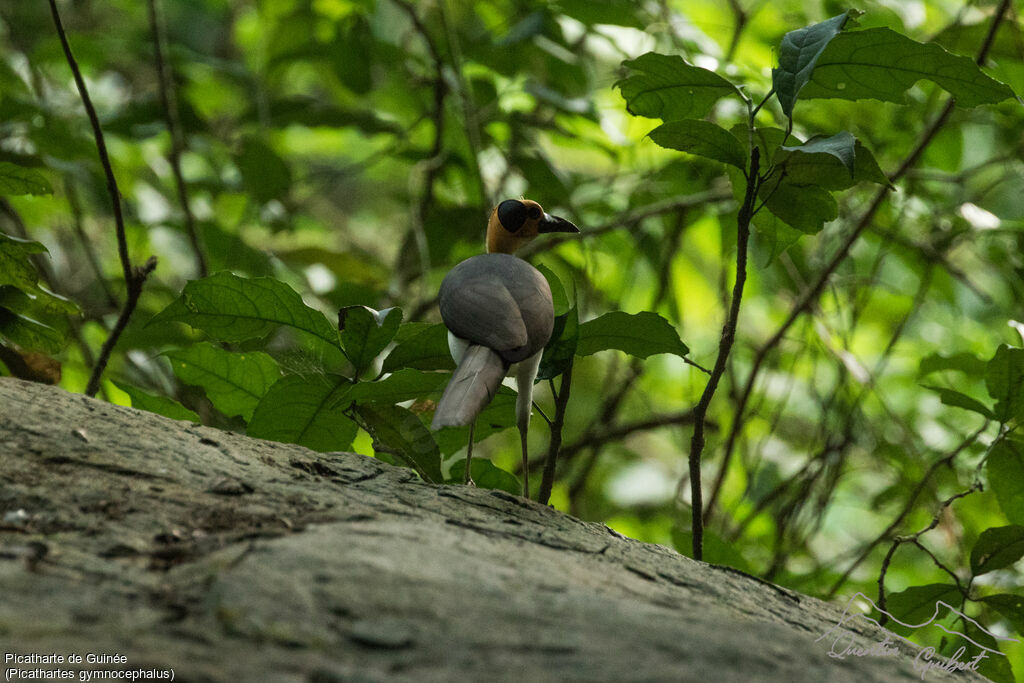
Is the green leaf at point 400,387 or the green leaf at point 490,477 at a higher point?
the green leaf at point 400,387

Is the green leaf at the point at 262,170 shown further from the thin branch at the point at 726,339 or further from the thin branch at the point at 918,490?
the thin branch at the point at 918,490

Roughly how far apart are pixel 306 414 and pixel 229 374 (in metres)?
0.28

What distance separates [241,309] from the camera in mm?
1971

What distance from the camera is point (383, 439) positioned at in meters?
1.99

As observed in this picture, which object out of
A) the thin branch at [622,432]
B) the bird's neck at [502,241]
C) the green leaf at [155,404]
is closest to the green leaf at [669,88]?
the bird's neck at [502,241]

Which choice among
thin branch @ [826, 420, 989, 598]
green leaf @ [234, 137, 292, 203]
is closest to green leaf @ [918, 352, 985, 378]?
thin branch @ [826, 420, 989, 598]

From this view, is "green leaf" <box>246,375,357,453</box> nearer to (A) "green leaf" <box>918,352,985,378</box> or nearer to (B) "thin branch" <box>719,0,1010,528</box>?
(B) "thin branch" <box>719,0,1010,528</box>

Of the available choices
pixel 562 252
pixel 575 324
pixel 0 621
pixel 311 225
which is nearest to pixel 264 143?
pixel 311 225

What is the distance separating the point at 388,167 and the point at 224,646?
5.05 m

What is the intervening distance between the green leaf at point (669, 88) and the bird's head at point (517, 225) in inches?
12.5

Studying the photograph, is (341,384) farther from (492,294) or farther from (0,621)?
(0,621)

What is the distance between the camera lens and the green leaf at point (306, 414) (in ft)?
6.52

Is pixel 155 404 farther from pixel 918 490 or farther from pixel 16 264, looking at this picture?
pixel 918 490

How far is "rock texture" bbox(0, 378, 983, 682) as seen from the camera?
1.05 m
